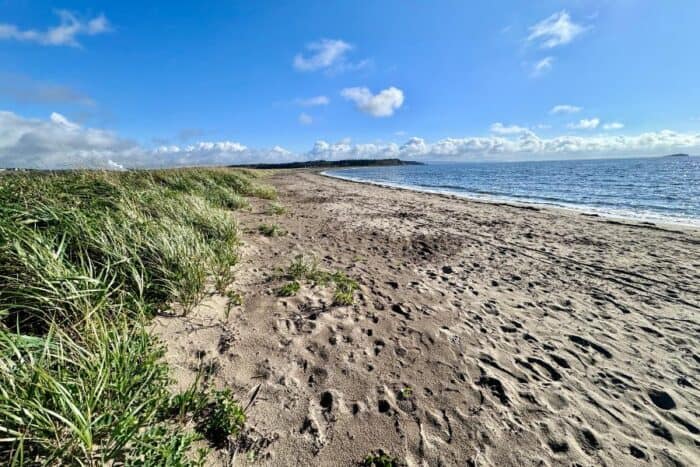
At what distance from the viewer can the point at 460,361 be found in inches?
156

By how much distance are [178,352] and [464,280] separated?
5794mm

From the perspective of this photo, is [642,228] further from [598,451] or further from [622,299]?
[598,451]

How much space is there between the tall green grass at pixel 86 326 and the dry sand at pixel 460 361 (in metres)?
0.50

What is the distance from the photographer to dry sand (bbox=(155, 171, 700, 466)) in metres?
2.84

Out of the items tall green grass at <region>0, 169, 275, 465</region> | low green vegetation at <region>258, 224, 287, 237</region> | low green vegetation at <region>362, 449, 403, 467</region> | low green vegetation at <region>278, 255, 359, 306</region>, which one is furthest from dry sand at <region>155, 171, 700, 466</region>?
low green vegetation at <region>258, 224, 287, 237</region>

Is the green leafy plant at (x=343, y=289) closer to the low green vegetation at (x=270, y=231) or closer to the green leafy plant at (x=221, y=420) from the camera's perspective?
the green leafy plant at (x=221, y=420)

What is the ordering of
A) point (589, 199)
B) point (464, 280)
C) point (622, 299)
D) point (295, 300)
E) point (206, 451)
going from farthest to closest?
point (589, 199) → point (464, 280) → point (622, 299) → point (295, 300) → point (206, 451)

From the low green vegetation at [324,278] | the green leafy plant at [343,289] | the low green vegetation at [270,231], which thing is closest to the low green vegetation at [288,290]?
the low green vegetation at [324,278]

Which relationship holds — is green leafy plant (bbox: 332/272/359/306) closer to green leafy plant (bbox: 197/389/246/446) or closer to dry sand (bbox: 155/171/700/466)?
dry sand (bbox: 155/171/700/466)

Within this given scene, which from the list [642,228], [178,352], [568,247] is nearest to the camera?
[178,352]

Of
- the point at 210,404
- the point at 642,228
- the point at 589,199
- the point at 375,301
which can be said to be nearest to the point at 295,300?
the point at 375,301

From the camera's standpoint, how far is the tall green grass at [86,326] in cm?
199

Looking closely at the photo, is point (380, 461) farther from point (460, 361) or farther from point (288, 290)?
point (288, 290)

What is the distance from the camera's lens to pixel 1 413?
188cm
